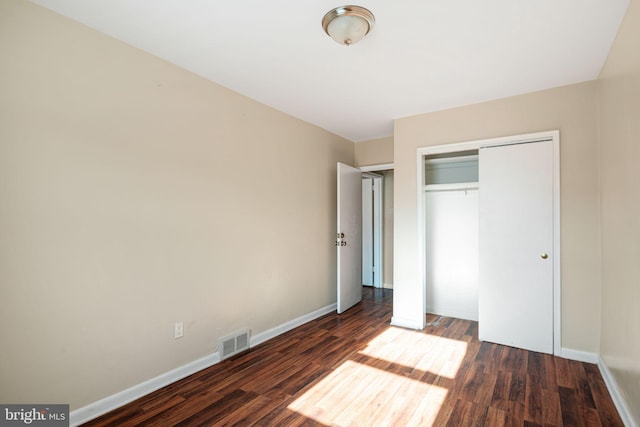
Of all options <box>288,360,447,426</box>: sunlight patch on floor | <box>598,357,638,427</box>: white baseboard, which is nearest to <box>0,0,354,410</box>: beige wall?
<box>288,360,447,426</box>: sunlight patch on floor

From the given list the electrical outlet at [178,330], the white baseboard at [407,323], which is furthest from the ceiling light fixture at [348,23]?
the white baseboard at [407,323]

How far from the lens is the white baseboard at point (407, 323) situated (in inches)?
142

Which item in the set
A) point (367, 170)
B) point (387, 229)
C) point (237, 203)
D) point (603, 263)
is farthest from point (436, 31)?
point (387, 229)

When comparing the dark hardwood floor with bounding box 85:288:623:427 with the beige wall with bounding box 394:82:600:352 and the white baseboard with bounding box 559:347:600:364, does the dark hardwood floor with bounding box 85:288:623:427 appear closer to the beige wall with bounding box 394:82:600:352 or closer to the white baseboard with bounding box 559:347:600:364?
the white baseboard with bounding box 559:347:600:364

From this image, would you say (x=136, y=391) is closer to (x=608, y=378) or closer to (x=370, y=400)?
(x=370, y=400)

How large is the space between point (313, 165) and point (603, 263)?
3.12 m

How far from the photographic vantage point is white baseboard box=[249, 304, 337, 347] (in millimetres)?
3182

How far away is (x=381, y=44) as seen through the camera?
2203 mm

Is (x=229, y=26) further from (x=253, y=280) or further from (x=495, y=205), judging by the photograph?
(x=495, y=205)

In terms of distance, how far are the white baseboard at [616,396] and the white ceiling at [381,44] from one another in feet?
8.07

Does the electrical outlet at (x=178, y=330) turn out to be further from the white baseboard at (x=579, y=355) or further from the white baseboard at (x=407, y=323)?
the white baseboard at (x=579, y=355)

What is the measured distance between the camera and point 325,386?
238cm

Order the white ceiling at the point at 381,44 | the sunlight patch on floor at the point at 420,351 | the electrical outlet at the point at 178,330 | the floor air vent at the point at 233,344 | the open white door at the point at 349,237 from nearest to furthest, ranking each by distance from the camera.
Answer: the white ceiling at the point at 381,44, the electrical outlet at the point at 178,330, the sunlight patch on floor at the point at 420,351, the floor air vent at the point at 233,344, the open white door at the point at 349,237

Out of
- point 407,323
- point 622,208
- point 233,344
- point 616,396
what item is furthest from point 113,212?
point 616,396
